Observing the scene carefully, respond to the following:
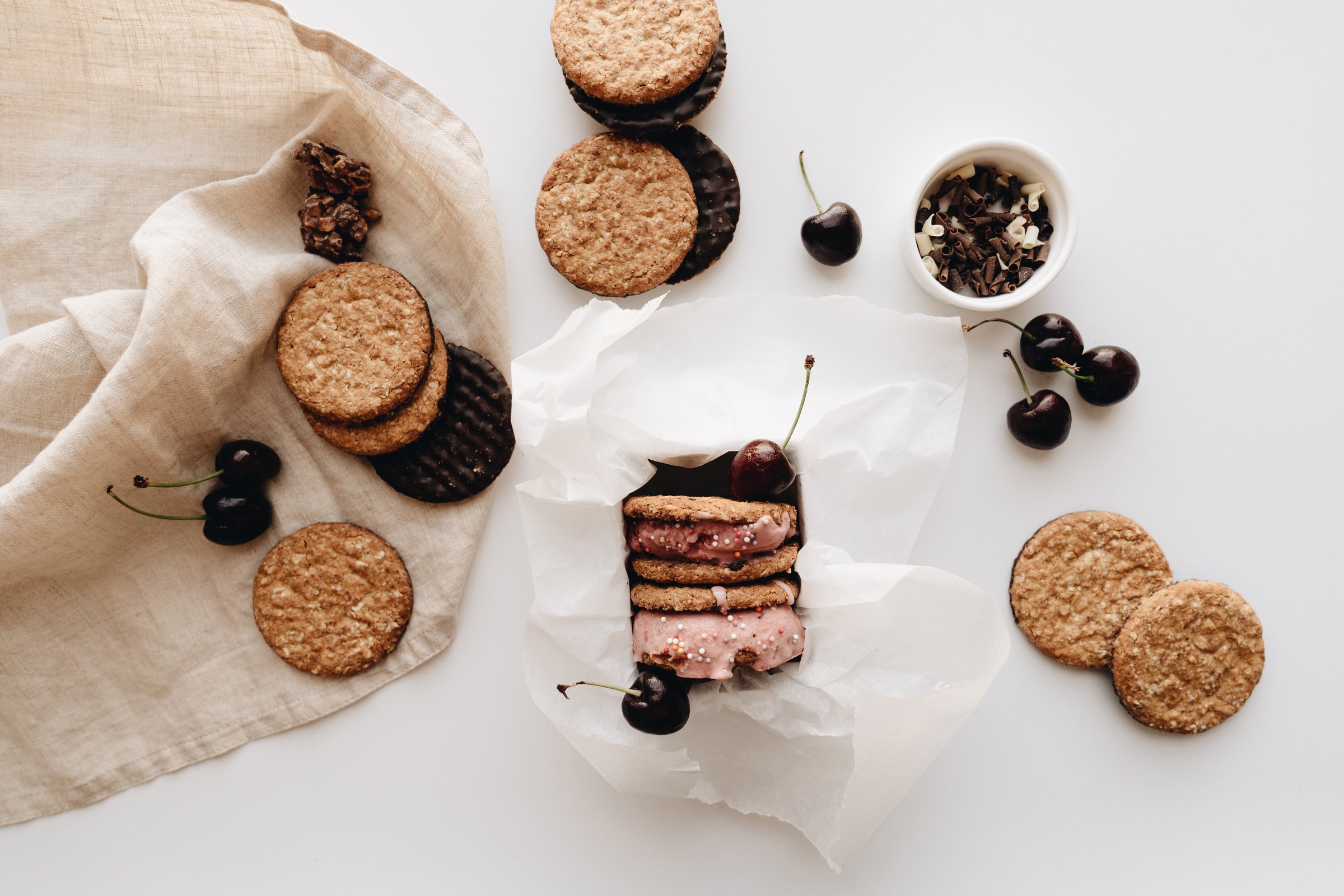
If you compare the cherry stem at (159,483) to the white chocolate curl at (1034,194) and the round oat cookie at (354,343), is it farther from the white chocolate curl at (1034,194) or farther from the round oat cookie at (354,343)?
the white chocolate curl at (1034,194)

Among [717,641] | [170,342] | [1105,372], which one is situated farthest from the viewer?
[1105,372]

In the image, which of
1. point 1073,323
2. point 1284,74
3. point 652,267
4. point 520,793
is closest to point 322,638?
point 520,793

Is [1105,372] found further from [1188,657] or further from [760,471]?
[760,471]

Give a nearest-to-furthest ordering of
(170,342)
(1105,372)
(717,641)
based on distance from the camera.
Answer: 1. (717,641)
2. (170,342)
3. (1105,372)

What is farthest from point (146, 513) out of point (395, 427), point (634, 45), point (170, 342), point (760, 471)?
point (634, 45)

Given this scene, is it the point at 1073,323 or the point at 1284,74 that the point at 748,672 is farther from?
the point at 1284,74
